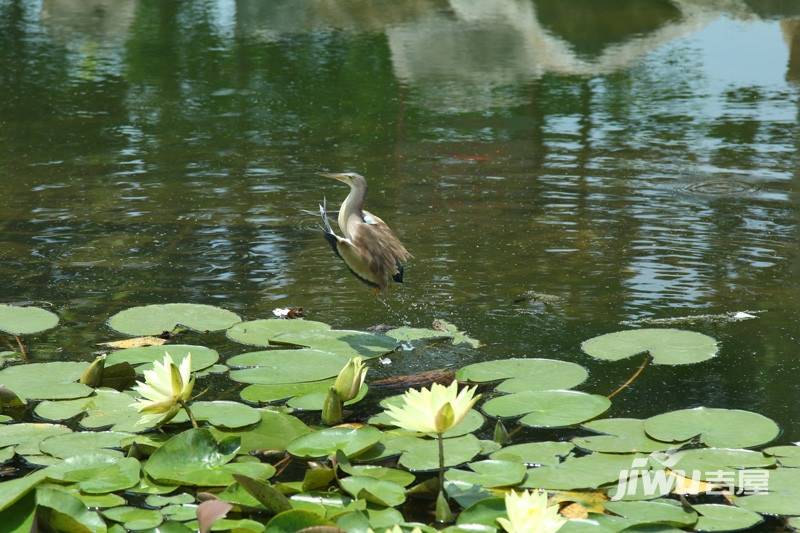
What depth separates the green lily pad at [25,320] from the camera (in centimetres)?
470

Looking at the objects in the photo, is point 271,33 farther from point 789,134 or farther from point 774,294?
Answer: point 774,294

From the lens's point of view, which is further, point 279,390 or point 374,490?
point 279,390

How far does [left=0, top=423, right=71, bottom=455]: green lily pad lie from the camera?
3.55 metres

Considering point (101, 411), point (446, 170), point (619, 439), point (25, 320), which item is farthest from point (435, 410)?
point (446, 170)

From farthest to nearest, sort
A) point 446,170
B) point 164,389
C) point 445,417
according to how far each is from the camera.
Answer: point 446,170 → point 164,389 → point 445,417

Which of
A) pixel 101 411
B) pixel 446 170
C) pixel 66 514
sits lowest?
pixel 446 170

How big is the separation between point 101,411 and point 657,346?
2.07 m

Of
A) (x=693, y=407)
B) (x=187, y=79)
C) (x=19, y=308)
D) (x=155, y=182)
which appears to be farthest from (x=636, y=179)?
(x=187, y=79)

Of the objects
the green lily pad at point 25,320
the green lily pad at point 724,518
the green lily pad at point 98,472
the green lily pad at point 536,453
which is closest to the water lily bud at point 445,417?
the green lily pad at point 536,453

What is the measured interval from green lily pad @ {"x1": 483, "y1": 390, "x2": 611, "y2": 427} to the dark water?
29cm

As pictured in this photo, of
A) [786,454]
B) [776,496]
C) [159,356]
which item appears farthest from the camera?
[159,356]

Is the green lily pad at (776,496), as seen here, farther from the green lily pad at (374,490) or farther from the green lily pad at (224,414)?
the green lily pad at (224,414)

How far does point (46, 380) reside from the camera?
4113 millimetres

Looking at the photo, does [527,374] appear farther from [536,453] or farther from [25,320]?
[25,320]
